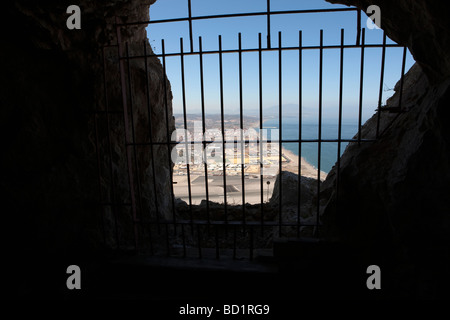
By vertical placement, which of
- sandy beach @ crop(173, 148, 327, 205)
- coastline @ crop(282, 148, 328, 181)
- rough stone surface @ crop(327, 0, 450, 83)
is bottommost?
sandy beach @ crop(173, 148, 327, 205)

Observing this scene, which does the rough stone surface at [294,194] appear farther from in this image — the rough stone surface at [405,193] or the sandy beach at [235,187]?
the sandy beach at [235,187]

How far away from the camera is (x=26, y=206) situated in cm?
374

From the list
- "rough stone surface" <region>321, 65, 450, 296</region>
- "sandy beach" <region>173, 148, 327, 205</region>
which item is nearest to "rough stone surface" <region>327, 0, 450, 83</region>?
"rough stone surface" <region>321, 65, 450, 296</region>

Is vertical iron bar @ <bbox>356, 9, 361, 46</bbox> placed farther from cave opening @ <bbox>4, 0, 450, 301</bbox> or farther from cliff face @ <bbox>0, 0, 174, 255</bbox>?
cliff face @ <bbox>0, 0, 174, 255</bbox>

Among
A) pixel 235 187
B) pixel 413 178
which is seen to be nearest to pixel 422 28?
pixel 413 178

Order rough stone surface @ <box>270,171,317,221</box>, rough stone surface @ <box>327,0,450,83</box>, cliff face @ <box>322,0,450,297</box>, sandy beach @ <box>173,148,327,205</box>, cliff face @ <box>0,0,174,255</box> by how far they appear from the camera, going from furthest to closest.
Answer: sandy beach @ <box>173,148,327,205</box>, rough stone surface @ <box>270,171,317,221</box>, cliff face @ <box>0,0,174,255</box>, cliff face @ <box>322,0,450,297</box>, rough stone surface @ <box>327,0,450,83</box>

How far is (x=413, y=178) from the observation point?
8.68 ft

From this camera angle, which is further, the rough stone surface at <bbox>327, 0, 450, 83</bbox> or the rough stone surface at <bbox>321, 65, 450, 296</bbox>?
the rough stone surface at <bbox>321, 65, 450, 296</bbox>

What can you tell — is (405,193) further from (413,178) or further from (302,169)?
(302,169)

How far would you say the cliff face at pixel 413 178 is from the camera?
2480mm

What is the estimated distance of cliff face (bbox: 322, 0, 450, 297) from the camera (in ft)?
8.14

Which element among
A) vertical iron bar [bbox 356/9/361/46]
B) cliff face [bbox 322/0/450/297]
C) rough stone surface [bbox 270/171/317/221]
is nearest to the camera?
cliff face [bbox 322/0/450/297]

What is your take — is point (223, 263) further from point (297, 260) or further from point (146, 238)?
point (146, 238)
